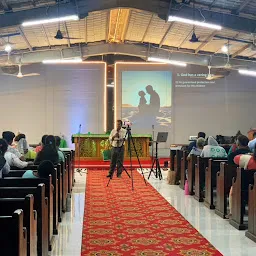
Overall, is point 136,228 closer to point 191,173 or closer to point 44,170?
point 44,170

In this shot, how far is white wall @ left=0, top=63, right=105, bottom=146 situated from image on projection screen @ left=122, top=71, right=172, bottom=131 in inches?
38.1

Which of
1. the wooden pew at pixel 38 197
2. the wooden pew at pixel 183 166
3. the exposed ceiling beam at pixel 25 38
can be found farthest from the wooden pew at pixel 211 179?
the exposed ceiling beam at pixel 25 38

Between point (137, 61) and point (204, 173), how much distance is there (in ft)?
32.4

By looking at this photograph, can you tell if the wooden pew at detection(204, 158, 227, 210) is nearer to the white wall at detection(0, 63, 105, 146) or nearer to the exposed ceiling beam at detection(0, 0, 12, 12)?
the exposed ceiling beam at detection(0, 0, 12, 12)

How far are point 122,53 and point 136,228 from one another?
1091 cm

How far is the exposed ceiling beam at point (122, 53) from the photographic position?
14.8m

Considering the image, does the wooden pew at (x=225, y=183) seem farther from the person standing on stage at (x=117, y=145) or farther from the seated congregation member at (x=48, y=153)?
the person standing on stage at (x=117, y=145)

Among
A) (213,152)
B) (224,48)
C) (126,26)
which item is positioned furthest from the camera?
(224,48)

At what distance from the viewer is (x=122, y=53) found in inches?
600

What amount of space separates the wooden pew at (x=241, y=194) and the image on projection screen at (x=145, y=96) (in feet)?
36.5

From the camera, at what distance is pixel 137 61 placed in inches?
639

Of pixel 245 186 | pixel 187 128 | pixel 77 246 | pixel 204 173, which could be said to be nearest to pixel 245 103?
pixel 187 128

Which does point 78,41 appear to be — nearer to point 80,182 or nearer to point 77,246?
point 80,182

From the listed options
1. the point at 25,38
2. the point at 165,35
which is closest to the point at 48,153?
the point at 25,38
